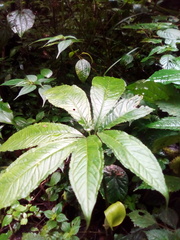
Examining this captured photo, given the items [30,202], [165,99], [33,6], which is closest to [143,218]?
[165,99]

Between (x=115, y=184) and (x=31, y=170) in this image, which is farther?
(x=115, y=184)

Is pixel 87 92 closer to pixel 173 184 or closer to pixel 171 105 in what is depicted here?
pixel 171 105

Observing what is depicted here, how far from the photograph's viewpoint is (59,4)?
1.32m

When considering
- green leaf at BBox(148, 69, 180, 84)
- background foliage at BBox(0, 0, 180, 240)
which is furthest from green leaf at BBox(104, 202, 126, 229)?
green leaf at BBox(148, 69, 180, 84)

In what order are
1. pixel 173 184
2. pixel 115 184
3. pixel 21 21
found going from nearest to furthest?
1. pixel 173 184
2. pixel 115 184
3. pixel 21 21

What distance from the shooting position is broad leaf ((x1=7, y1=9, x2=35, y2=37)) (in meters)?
0.99

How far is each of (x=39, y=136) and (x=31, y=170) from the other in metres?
0.11

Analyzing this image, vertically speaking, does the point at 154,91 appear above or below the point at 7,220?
above

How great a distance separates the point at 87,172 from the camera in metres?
0.38

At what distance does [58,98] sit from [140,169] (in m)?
0.31

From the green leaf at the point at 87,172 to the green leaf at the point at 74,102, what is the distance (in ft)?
0.29

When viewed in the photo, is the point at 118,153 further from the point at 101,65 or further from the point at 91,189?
the point at 101,65

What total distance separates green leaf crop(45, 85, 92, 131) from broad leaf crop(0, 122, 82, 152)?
1.7 inches

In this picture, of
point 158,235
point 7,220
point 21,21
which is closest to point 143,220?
point 158,235
